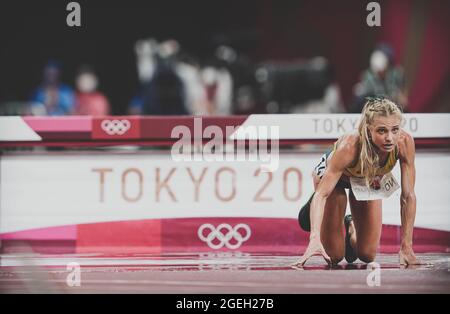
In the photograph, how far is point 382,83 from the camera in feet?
17.2

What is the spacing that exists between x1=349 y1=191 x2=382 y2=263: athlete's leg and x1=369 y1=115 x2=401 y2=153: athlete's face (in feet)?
1.31

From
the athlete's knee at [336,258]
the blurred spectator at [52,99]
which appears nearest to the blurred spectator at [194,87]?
the blurred spectator at [52,99]

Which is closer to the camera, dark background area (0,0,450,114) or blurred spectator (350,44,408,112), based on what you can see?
blurred spectator (350,44,408,112)

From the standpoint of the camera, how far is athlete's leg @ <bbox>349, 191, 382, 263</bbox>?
4645 millimetres

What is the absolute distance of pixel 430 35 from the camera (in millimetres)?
6285

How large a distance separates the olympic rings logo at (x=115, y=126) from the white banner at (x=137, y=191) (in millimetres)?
155

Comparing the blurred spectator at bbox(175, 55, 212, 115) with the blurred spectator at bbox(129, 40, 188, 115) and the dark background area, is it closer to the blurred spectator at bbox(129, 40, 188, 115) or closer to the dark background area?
the blurred spectator at bbox(129, 40, 188, 115)

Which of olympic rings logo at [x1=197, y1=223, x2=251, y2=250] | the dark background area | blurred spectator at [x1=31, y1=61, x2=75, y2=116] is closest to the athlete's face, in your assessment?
olympic rings logo at [x1=197, y1=223, x2=251, y2=250]

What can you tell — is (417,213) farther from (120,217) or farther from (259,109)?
(259,109)

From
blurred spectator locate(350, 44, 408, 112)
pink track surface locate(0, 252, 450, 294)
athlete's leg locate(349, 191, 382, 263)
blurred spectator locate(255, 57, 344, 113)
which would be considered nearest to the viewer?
pink track surface locate(0, 252, 450, 294)

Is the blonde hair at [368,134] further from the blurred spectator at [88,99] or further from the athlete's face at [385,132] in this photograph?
the blurred spectator at [88,99]

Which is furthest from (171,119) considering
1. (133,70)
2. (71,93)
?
(133,70)

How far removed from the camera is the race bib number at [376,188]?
4.58 meters

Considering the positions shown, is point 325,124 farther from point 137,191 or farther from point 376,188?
point 137,191
